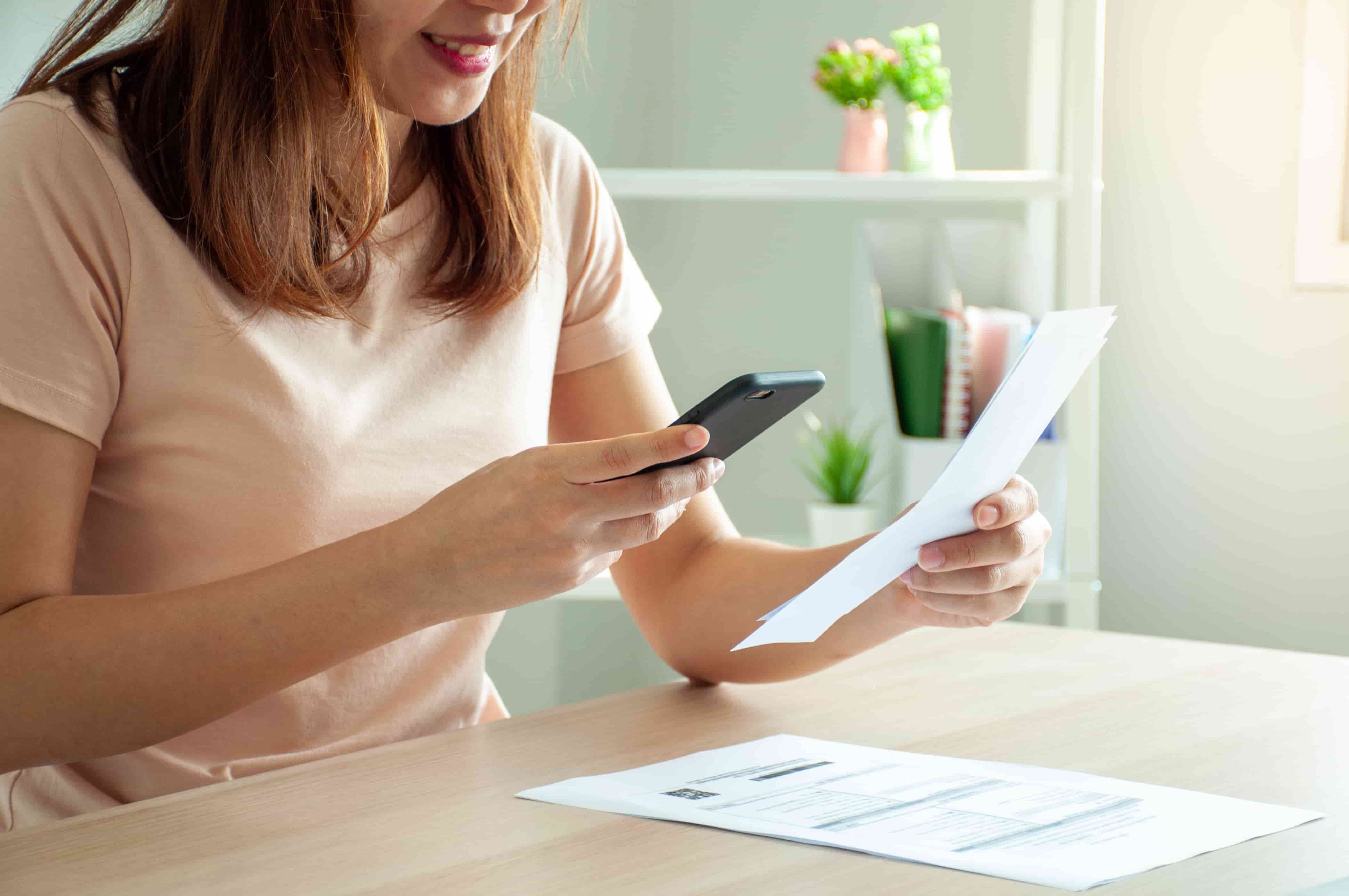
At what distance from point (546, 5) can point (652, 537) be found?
17.2 inches

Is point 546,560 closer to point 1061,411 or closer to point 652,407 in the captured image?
point 652,407

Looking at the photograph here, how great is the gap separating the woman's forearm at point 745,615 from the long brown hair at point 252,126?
34cm

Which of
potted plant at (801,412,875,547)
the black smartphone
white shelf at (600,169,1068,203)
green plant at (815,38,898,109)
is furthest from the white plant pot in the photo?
the black smartphone

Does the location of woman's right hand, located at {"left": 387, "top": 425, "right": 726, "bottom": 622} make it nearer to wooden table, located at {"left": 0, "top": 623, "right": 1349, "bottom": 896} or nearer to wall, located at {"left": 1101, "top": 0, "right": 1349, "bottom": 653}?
wooden table, located at {"left": 0, "top": 623, "right": 1349, "bottom": 896}

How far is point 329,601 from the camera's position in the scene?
2.76ft

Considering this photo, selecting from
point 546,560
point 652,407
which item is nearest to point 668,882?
point 546,560

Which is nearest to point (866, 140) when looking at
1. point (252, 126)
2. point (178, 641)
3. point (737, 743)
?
point (252, 126)

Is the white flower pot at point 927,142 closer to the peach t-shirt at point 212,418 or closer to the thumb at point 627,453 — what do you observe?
the peach t-shirt at point 212,418

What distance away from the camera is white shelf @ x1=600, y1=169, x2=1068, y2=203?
72.8 inches

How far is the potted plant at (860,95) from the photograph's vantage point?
1.94 metres

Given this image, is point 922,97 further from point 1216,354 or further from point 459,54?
point 459,54

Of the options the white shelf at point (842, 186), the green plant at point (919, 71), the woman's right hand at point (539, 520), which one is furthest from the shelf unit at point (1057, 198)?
the woman's right hand at point (539, 520)

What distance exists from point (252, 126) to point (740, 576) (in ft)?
1.61

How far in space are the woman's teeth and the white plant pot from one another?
108 cm
